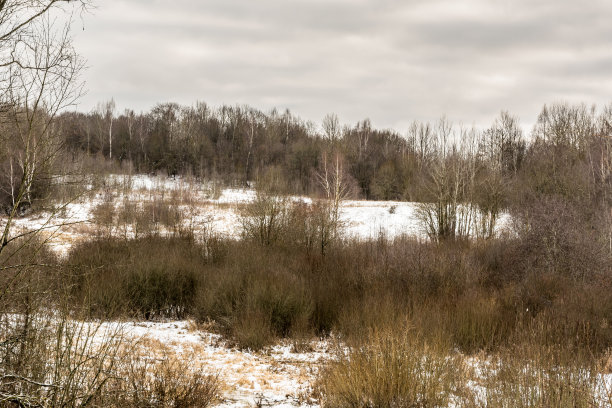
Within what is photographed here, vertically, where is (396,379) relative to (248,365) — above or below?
above

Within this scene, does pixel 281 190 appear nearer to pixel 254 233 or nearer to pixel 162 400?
pixel 254 233

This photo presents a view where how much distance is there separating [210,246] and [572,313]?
39.1 feet

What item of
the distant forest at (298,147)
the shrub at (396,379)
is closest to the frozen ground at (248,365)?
the shrub at (396,379)

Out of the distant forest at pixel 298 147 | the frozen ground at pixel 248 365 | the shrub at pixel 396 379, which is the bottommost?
the frozen ground at pixel 248 365

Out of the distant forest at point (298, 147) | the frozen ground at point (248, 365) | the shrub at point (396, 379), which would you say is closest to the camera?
the shrub at point (396, 379)

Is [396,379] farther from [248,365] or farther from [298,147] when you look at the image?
[298,147]

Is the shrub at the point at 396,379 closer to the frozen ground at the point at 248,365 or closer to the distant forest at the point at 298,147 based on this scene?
the frozen ground at the point at 248,365

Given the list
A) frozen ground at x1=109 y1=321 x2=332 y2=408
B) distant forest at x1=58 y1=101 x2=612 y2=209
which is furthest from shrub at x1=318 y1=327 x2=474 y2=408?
distant forest at x1=58 y1=101 x2=612 y2=209

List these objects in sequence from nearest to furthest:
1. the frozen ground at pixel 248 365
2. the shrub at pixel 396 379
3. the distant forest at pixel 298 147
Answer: the shrub at pixel 396 379 < the frozen ground at pixel 248 365 < the distant forest at pixel 298 147

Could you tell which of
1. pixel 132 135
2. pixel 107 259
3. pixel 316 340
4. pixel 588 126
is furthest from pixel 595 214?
pixel 132 135

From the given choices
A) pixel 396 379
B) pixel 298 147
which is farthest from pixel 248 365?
pixel 298 147

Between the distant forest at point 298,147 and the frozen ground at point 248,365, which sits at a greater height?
the distant forest at point 298,147

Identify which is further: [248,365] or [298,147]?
[298,147]

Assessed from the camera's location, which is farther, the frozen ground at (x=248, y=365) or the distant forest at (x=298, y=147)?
the distant forest at (x=298, y=147)
